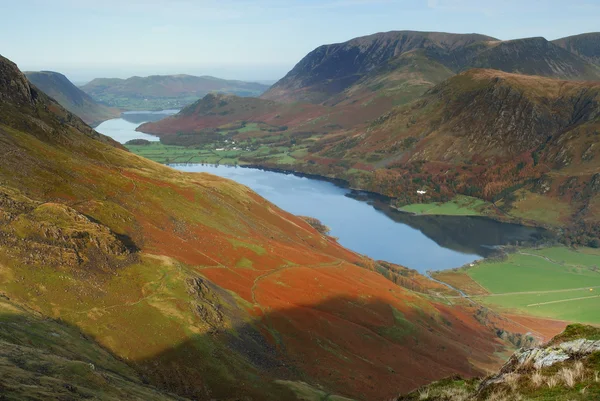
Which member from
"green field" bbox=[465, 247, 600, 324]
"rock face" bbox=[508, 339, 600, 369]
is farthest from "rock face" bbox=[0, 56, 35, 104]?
"green field" bbox=[465, 247, 600, 324]

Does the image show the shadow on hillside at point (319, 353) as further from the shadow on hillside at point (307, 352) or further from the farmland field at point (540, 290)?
the farmland field at point (540, 290)

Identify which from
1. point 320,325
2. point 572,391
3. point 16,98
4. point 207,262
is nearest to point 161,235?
point 207,262

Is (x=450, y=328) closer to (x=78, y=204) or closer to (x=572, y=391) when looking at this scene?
(x=78, y=204)

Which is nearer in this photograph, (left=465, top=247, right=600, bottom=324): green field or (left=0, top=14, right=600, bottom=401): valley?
(left=0, top=14, right=600, bottom=401): valley

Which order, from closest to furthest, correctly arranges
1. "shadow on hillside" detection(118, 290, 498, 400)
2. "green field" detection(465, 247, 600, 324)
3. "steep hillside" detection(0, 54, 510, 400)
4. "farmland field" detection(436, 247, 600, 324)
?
"shadow on hillside" detection(118, 290, 498, 400) → "steep hillside" detection(0, 54, 510, 400) → "green field" detection(465, 247, 600, 324) → "farmland field" detection(436, 247, 600, 324)

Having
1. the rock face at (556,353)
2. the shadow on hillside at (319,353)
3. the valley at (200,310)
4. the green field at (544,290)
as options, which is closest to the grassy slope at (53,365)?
the valley at (200,310)

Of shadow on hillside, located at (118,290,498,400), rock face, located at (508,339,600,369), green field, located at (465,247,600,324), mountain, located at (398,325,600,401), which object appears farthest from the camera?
green field, located at (465,247,600,324)

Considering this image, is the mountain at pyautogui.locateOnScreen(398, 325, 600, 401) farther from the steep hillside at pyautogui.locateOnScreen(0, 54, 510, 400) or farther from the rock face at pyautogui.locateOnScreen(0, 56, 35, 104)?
the rock face at pyautogui.locateOnScreen(0, 56, 35, 104)

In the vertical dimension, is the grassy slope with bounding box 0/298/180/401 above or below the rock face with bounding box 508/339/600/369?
below
